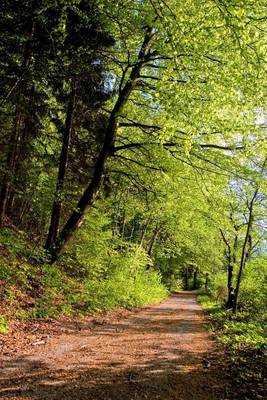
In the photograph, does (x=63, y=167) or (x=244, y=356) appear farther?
(x=63, y=167)

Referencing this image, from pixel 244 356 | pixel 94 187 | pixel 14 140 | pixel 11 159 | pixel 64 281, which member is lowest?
pixel 244 356

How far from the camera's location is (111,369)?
6582 millimetres

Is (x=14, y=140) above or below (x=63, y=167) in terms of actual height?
above

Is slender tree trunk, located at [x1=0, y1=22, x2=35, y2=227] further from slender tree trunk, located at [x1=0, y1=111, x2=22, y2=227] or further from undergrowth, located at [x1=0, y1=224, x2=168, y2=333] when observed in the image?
undergrowth, located at [x1=0, y1=224, x2=168, y2=333]

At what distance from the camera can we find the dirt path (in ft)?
17.5

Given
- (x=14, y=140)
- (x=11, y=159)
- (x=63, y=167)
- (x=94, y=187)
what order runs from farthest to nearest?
(x=63, y=167)
(x=94, y=187)
(x=14, y=140)
(x=11, y=159)

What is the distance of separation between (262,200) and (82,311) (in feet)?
50.2

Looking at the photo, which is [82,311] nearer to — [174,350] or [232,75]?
[174,350]

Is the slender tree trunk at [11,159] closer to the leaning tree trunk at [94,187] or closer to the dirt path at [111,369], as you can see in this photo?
the leaning tree trunk at [94,187]

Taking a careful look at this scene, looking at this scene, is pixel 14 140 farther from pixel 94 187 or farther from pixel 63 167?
pixel 94 187

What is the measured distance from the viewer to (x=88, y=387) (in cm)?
550

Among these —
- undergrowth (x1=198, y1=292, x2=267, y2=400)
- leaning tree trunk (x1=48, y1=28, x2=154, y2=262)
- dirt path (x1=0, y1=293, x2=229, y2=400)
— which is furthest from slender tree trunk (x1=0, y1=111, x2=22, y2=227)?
undergrowth (x1=198, y1=292, x2=267, y2=400)

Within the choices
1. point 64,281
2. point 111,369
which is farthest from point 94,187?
point 111,369

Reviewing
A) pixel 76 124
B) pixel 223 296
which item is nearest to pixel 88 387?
pixel 76 124
